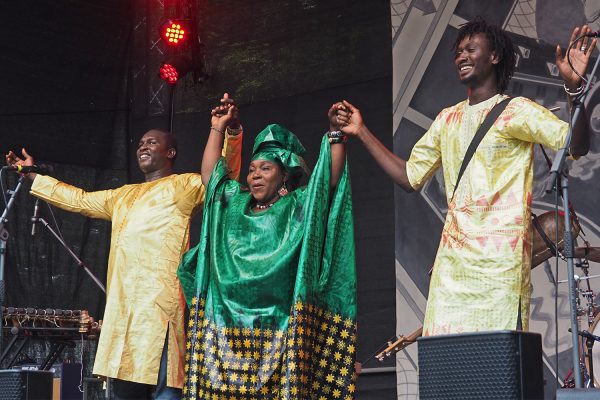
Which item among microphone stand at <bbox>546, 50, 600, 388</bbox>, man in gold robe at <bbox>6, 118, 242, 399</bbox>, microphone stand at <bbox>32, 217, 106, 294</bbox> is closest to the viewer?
microphone stand at <bbox>546, 50, 600, 388</bbox>

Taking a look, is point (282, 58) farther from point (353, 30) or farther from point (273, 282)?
point (273, 282)

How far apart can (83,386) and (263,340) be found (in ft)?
10.6

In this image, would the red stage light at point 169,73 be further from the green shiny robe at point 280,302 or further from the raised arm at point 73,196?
the green shiny robe at point 280,302

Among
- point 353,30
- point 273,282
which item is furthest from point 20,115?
point 273,282

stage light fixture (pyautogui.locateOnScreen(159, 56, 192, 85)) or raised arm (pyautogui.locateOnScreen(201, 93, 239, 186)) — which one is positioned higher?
stage light fixture (pyautogui.locateOnScreen(159, 56, 192, 85))

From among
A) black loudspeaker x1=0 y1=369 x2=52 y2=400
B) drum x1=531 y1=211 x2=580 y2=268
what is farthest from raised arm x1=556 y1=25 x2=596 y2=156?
drum x1=531 y1=211 x2=580 y2=268

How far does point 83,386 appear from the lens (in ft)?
23.1

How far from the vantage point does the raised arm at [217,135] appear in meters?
4.76

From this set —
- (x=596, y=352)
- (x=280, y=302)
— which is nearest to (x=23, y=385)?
(x=280, y=302)

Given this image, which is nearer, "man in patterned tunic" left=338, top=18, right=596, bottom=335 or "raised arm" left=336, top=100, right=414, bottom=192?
"man in patterned tunic" left=338, top=18, right=596, bottom=335

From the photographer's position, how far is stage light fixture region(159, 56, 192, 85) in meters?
8.22

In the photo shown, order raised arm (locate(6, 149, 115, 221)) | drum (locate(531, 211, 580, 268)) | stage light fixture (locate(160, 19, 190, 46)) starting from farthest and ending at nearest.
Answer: stage light fixture (locate(160, 19, 190, 46)) → drum (locate(531, 211, 580, 268)) → raised arm (locate(6, 149, 115, 221))

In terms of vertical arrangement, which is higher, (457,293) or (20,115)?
(20,115)

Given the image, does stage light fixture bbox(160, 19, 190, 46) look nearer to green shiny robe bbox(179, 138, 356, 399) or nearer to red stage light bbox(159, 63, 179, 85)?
red stage light bbox(159, 63, 179, 85)
